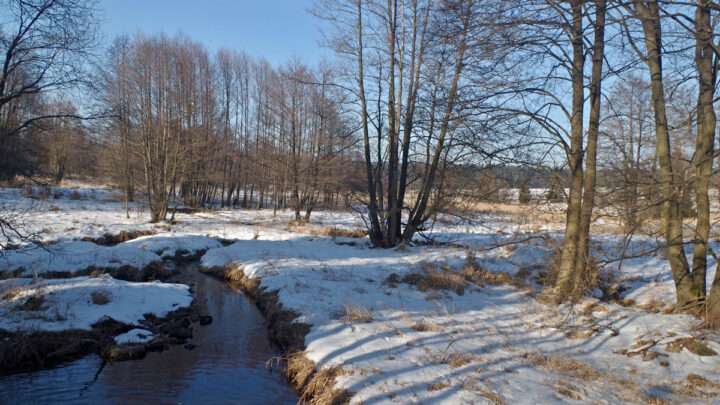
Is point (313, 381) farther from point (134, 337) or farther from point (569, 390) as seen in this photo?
point (134, 337)

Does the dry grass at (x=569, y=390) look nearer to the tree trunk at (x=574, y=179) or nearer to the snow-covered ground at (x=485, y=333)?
the snow-covered ground at (x=485, y=333)

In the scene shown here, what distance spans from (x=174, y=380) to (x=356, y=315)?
306 centimetres

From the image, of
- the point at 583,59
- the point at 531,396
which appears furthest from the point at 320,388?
the point at 583,59

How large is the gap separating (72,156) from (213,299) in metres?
29.6

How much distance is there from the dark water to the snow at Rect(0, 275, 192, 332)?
1.33 metres

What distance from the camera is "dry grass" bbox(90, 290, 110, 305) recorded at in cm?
958

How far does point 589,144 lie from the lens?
354 inches

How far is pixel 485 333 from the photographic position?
776 cm

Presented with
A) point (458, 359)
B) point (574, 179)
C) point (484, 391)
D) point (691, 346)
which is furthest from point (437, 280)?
point (484, 391)

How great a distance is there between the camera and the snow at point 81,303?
8406 millimetres

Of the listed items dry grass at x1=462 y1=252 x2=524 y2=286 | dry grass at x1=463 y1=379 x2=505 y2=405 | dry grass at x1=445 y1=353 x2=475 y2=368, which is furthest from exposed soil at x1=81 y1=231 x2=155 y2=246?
dry grass at x1=463 y1=379 x2=505 y2=405

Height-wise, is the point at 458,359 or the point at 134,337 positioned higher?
the point at 458,359

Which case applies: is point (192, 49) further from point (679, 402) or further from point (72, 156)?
point (679, 402)

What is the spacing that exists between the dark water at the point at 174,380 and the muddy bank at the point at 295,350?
224 millimetres
